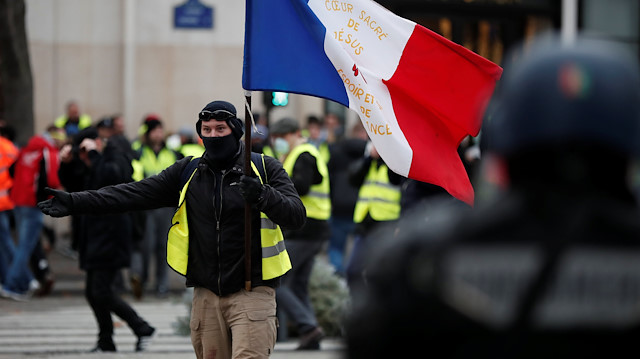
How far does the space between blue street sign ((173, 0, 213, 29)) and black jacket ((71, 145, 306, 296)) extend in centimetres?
1445

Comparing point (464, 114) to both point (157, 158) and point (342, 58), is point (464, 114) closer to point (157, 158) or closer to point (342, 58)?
point (342, 58)

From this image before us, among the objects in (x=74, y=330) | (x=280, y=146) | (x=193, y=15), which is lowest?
(x=74, y=330)

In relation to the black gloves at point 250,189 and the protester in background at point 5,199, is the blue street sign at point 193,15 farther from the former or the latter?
the black gloves at point 250,189

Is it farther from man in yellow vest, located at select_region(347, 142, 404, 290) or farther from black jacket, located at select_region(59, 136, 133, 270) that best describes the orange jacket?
man in yellow vest, located at select_region(347, 142, 404, 290)

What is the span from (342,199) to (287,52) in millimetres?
8563

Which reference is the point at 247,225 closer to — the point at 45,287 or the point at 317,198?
the point at 317,198

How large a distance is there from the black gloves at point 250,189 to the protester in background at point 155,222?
819cm

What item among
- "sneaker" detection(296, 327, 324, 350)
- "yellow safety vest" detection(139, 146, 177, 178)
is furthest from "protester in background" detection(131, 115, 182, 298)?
"sneaker" detection(296, 327, 324, 350)

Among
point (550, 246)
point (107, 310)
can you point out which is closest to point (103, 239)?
point (107, 310)

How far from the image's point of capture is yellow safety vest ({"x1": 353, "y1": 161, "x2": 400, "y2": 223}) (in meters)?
10.6

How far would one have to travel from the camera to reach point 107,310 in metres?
9.43

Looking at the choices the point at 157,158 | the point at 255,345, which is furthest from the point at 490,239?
the point at 157,158

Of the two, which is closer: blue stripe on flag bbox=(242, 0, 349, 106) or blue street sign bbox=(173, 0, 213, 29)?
blue stripe on flag bbox=(242, 0, 349, 106)

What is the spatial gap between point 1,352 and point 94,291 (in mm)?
888
